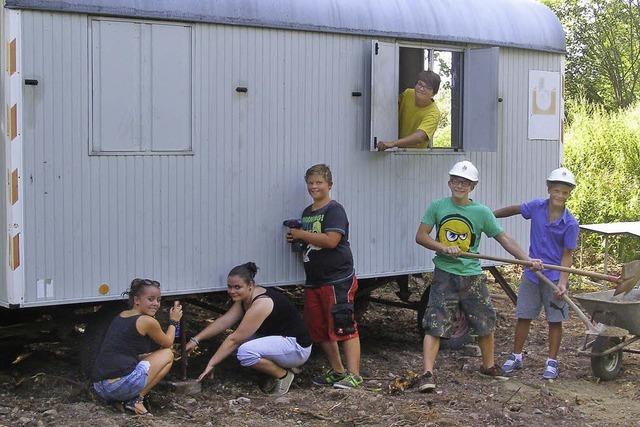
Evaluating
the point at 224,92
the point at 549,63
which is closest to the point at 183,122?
the point at 224,92

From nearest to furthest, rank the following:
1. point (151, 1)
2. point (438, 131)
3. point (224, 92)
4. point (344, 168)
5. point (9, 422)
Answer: point (9, 422), point (151, 1), point (224, 92), point (344, 168), point (438, 131)

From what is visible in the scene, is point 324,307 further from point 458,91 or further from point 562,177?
point 458,91

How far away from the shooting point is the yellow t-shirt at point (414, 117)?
778 cm

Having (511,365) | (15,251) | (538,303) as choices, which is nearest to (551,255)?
(538,303)

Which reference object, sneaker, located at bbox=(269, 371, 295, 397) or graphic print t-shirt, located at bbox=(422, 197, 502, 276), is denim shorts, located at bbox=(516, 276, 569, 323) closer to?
graphic print t-shirt, located at bbox=(422, 197, 502, 276)

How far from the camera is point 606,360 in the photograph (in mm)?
7555

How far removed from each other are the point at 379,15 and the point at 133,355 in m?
3.26

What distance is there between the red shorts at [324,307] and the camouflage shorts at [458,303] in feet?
1.93

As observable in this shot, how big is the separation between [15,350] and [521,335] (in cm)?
380

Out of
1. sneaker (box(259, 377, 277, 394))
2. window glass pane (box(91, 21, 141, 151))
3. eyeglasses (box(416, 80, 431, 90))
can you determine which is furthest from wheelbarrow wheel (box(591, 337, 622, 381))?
window glass pane (box(91, 21, 141, 151))

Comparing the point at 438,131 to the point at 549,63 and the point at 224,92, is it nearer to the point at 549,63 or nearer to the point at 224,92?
the point at 549,63

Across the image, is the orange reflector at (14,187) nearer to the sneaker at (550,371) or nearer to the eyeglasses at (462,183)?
the eyeglasses at (462,183)

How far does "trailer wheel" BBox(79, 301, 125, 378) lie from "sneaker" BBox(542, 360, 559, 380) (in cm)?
318

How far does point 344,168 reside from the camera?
7.57 metres
